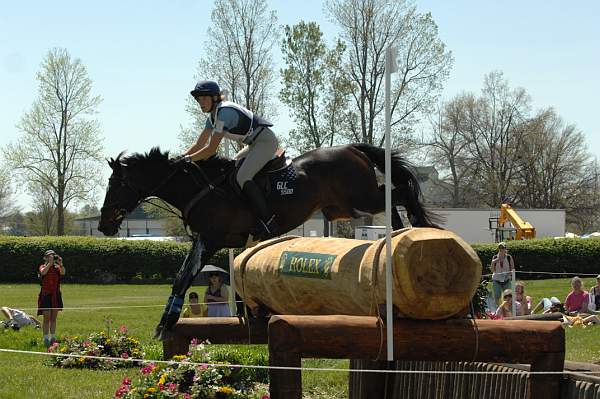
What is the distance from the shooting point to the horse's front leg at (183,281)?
707cm

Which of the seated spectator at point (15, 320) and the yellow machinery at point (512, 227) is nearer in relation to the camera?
the seated spectator at point (15, 320)

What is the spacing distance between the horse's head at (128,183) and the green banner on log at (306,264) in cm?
168

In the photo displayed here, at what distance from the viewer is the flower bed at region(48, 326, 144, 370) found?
32.1 feet

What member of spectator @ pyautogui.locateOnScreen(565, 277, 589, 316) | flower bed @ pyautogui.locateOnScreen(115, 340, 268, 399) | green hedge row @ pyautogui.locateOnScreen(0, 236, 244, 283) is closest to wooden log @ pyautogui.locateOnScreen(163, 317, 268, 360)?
flower bed @ pyautogui.locateOnScreen(115, 340, 268, 399)

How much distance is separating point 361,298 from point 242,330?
2187mm

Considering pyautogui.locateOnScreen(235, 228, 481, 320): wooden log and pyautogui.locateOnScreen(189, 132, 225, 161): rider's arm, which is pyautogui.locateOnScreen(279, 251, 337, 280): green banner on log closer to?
pyautogui.locateOnScreen(235, 228, 481, 320): wooden log

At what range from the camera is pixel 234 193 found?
24.8 feet

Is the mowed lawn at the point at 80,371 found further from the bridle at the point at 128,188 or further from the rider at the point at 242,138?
the rider at the point at 242,138

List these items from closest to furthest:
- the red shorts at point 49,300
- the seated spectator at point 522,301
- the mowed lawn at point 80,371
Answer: the mowed lawn at point 80,371
the red shorts at point 49,300
the seated spectator at point 522,301

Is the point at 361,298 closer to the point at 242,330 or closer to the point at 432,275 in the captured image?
the point at 432,275

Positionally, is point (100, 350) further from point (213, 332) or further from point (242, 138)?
point (242, 138)

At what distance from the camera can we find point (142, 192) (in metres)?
7.73

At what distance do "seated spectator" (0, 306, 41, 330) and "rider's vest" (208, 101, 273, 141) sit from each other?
8.26 metres

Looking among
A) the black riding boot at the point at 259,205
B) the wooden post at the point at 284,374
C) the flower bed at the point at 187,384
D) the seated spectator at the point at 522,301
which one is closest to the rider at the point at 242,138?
the black riding boot at the point at 259,205
